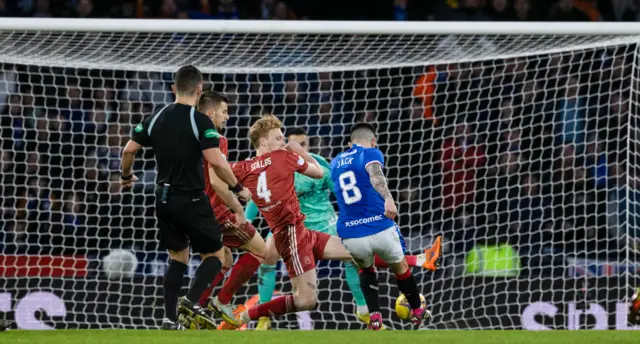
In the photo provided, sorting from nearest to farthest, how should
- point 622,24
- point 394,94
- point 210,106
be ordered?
point 210,106 < point 622,24 < point 394,94

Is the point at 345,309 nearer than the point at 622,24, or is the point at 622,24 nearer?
the point at 622,24

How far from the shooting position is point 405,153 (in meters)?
10.7

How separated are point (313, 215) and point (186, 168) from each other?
2.17m

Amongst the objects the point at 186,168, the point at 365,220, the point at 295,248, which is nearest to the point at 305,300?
the point at 295,248

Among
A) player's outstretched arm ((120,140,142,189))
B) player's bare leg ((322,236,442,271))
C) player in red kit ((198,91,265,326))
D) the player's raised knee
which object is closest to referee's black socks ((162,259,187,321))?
player in red kit ((198,91,265,326))

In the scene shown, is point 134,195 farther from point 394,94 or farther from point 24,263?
point 394,94

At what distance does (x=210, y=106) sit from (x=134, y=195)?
3401 millimetres

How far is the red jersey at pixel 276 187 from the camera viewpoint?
7227mm

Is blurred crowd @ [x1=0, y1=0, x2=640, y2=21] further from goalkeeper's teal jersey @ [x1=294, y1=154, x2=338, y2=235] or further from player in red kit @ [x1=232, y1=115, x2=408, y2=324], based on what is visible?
player in red kit @ [x1=232, y1=115, x2=408, y2=324]

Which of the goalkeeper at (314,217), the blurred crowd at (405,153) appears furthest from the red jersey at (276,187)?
the blurred crowd at (405,153)

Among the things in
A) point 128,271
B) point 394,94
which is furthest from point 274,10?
point 128,271

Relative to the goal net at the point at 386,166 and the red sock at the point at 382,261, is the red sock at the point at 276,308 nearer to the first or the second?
the red sock at the point at 382,261

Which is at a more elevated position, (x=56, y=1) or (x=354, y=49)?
(x=56, y=1)

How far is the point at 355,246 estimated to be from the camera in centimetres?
718
